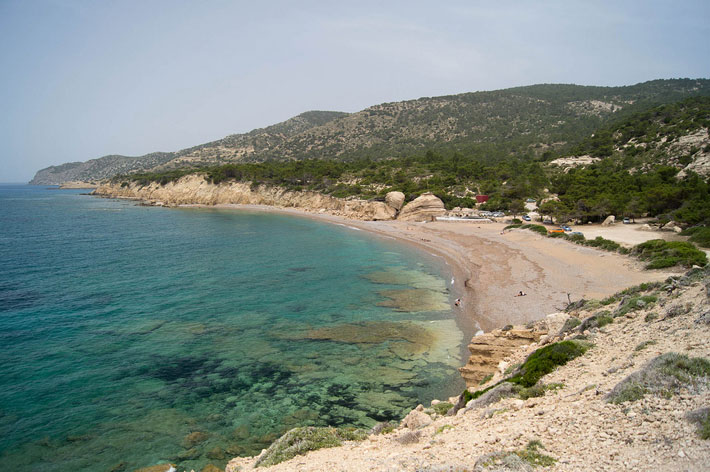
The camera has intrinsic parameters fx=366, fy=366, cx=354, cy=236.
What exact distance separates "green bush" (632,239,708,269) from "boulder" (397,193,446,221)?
114 ft

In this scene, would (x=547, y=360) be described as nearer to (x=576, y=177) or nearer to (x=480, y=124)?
(x=576, y=177)

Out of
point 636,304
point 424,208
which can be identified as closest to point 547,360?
point 636,304

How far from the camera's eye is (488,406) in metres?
9.75

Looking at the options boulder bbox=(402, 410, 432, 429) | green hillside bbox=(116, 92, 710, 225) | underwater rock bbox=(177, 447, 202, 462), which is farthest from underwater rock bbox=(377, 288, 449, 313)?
green hillside bbox=(116, 92, 710, 225)

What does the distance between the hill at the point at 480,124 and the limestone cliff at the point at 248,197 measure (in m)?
38.7

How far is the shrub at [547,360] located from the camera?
10.3m

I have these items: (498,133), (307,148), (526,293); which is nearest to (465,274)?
(526,293)

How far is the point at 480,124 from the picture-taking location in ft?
404

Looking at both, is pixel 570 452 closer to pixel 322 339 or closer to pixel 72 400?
pixel 322 339

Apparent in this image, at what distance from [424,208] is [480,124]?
73881 millimetres

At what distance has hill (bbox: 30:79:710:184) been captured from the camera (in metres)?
104

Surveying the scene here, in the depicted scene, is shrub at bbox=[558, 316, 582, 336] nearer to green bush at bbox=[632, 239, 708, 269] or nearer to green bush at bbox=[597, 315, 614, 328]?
green bush at bbox=[597, 315, 614, 328]

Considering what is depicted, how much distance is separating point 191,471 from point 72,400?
24.4ft

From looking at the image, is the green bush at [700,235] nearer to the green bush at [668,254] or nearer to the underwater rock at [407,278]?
the green bush at [668,254]
